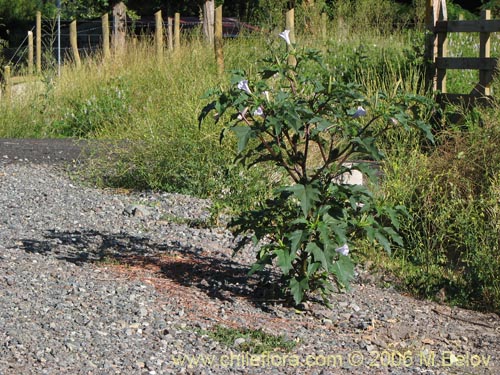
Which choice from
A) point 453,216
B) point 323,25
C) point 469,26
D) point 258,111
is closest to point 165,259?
point 258,111

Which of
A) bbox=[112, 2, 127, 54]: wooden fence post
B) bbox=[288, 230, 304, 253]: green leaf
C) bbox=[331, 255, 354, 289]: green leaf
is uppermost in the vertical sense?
bbox=[112, 2, 127, 54]: wooden fence post

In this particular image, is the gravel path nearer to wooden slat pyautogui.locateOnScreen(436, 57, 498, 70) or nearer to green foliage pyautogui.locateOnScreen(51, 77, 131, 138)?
green foliage pyautogui.locateOnScreen(51, 77, 131, 138)

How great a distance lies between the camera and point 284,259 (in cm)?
431

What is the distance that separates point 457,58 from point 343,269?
8.13 metres

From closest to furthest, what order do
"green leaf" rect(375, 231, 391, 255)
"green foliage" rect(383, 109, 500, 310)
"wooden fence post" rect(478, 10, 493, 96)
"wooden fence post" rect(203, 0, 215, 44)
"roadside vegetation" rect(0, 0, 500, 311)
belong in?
"green leaf" rect(375, 231, 391, 255), "green foliage" rect(383, 109, 500, 310), "roadside vegetation" rect(0, 0, 500, 311), "wooden fence post" rect(478, 10, 493, 96), "wooden fence post" rect(203, 0, 215, 44)

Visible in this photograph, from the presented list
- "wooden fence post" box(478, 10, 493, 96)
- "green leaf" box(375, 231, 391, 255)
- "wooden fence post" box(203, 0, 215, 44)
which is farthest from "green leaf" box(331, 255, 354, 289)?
"wooden fence post" box(203, 0, 215, 44)

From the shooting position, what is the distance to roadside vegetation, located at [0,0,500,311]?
18.6ft

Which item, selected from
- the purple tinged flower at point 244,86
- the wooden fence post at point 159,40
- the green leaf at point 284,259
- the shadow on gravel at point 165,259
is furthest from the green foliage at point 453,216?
the wooden fence post at point 159,40

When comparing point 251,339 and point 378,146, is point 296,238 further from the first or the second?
point 378,146

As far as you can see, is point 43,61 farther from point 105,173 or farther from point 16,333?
point 16,333

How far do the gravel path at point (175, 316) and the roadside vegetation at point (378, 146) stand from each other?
0.44 meters

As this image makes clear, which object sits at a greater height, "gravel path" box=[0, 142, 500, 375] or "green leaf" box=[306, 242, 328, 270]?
"green leaf" box=[306, 242, 328, 270]

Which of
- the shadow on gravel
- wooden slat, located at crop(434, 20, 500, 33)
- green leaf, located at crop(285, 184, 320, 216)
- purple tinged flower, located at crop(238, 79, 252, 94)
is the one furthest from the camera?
wooden slat, located at crop(434, 20, 500, 33)

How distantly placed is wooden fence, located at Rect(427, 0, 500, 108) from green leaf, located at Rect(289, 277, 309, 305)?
6655 mm
